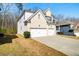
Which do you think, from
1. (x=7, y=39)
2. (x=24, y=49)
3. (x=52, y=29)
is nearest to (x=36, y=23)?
(x=52, y=29)

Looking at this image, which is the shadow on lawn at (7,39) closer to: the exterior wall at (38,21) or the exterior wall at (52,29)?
the exterior wall at (38,21)

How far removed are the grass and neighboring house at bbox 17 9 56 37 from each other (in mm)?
950

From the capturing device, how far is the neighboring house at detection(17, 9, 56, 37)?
A: 12836 mm

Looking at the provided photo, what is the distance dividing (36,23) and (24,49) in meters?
4.26

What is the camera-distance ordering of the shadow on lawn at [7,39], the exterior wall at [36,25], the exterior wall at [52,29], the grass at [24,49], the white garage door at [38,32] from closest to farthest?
the grass at [24,49] < the shadow on lawn at [7,39] < the exterior wall at [36,25] < the white garage door at [38,32] < the exterior wall at [52,29]

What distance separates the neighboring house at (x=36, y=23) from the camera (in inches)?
505

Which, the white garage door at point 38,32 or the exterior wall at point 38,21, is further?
the exterior wall at point 38,21

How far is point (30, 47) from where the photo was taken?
35.9 ft

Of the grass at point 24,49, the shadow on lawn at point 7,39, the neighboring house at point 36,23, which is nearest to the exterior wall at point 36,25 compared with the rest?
the neighboring house at point 36,23

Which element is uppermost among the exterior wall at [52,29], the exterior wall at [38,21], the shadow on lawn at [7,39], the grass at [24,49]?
the exterior wall at [38,21]

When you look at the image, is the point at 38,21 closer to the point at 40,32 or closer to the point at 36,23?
the point at 36,23

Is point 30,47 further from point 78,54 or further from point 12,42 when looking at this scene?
point 78,54

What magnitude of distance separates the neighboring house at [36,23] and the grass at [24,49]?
95 centimetres

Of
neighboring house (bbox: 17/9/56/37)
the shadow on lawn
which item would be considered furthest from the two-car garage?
the shadow on lawn
